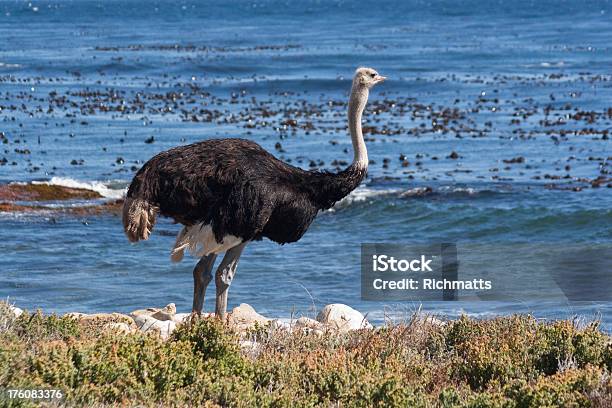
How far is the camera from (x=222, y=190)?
8.65 m

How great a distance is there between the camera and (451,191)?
19.9 m

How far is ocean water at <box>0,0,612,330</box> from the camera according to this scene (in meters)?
14.7

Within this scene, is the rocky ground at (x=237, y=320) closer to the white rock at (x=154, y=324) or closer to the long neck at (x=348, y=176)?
the white rock at (x=154, y=324)

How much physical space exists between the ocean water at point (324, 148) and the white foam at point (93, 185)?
0.17 feet

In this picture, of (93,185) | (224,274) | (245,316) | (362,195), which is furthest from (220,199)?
(93,185)

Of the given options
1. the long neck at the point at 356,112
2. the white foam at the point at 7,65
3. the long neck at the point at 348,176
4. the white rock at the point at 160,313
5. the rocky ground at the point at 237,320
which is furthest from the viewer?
the white foam at the point at 7,65

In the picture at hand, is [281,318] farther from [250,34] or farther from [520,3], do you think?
[520,3]

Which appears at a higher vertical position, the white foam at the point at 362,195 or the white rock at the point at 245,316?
the white rock at the point at 245,316

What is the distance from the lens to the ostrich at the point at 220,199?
28.2ft

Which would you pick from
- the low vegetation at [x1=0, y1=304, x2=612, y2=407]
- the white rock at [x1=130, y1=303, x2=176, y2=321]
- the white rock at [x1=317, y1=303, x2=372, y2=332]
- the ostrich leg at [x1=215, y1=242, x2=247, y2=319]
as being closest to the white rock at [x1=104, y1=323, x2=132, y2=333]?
the low vegetation at [x1=0, y1=304, x2=612, y2=407]

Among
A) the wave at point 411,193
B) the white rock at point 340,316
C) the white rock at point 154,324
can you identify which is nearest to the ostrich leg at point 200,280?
the white rock at point 154,324

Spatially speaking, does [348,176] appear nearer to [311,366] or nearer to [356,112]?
[356,112]

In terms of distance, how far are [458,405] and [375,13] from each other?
87747mm

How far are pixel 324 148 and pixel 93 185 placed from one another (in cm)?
534
